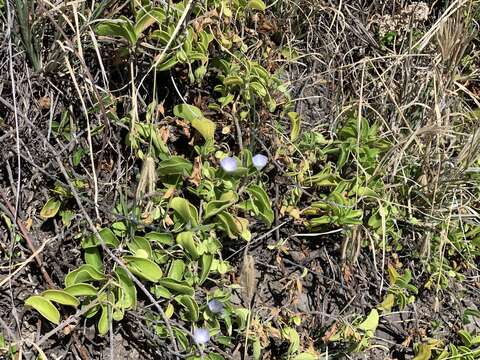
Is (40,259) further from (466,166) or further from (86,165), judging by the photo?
(466,166)

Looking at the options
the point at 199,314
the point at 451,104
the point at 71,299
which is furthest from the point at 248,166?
the point at 451,104

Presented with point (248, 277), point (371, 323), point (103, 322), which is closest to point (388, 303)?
point (371, 323)

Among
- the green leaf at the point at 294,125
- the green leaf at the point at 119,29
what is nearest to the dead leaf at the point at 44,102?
the green leaf at the point at 119,29

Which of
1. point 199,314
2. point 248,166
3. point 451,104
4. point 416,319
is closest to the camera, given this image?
point 199,314

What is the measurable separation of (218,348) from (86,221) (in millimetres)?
422

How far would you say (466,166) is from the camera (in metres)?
1.86

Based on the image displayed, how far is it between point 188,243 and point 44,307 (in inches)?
13.5

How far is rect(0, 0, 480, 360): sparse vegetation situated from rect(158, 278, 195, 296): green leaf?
0.01m

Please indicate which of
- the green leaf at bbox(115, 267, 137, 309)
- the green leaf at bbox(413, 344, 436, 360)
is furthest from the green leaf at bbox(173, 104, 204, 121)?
the green leaf at bbox(413, 344, 436, 360)

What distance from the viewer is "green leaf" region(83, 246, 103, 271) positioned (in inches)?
60.8

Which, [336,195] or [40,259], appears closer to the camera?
[40,259]

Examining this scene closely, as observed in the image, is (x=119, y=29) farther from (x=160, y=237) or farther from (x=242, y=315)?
(x=242, y=315)

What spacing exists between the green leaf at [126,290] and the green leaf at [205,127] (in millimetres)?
395

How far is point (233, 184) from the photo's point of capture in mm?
1680
